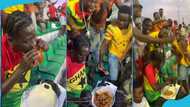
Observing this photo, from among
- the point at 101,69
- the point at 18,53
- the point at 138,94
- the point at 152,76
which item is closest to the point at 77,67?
the point at 101,69

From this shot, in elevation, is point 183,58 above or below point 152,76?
above

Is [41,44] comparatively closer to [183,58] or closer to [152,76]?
[152,76]

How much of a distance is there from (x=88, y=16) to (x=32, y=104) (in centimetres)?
99

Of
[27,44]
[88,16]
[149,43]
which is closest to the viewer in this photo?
[27,44]

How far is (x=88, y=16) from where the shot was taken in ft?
15.8

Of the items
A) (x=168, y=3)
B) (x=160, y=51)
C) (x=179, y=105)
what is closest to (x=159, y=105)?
(x=179, y=105)

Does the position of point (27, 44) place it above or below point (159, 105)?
above

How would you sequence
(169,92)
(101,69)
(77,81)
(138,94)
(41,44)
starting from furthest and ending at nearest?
(169,92), (138,94), (101,69), (77,81), (41,44)

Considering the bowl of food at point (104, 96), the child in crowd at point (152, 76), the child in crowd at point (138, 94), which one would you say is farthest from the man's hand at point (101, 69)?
the child in crowd at point (152, 76)

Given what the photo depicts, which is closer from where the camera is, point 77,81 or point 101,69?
point 77,81

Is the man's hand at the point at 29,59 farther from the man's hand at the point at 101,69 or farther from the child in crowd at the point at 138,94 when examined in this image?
the child in crowd at the point at 138,94

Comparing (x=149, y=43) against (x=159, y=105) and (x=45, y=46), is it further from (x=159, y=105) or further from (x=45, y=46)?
(x=45, y=46)

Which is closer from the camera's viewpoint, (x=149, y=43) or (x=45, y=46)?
(x=45, y=46)

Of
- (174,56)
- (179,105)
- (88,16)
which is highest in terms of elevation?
(88,16)
